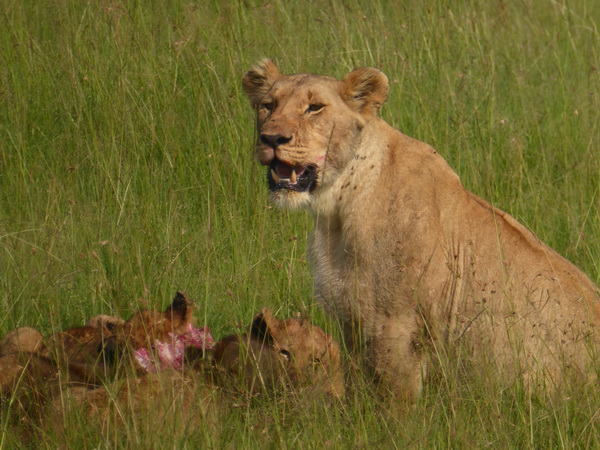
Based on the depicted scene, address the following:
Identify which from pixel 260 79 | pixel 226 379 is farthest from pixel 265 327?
pixel 260 79

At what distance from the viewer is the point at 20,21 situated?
6.39 m

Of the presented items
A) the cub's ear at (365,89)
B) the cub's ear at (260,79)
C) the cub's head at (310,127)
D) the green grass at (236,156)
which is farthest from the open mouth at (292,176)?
the cub's ear at (260,79)

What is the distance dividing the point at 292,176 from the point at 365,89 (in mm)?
580

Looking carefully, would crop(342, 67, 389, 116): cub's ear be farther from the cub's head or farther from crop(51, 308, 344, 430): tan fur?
crop(51, 308, 344, 430): tan fur

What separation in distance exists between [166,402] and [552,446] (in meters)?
1.29

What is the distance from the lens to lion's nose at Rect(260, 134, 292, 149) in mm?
4312

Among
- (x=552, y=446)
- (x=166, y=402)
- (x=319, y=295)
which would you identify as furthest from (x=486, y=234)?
(x=166, y=402)

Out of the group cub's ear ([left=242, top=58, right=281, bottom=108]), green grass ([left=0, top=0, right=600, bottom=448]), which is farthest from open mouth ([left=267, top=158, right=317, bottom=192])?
cub's ear ([left=242, top=58, right=281, bottom=108])

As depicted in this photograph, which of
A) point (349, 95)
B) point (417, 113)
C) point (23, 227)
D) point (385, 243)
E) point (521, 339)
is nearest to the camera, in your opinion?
point (521, 339)

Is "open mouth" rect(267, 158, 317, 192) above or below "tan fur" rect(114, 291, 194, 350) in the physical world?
above

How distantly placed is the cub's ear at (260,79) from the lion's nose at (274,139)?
1.96 feet

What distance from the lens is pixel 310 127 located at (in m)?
4.46

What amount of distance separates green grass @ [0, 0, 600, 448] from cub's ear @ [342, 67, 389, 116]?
60 cm

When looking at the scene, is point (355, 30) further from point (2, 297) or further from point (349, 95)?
point (2, 297)
